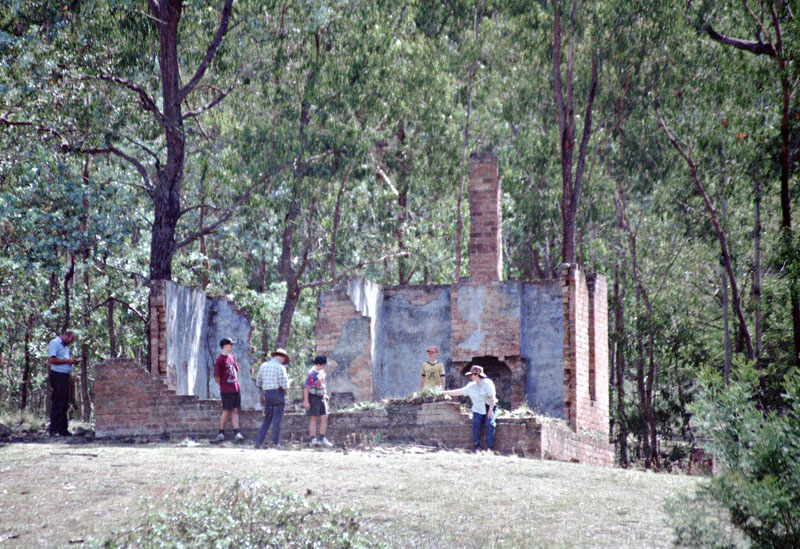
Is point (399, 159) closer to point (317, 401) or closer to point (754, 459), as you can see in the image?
point (317, 401)

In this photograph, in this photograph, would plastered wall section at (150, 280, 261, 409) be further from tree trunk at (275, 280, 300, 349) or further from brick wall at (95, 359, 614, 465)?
tree trunk at (275, 280, 300, 349)

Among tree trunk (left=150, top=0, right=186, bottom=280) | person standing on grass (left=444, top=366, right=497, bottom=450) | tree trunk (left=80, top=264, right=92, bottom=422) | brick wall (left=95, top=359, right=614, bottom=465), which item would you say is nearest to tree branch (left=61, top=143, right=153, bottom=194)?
tree trunk (left=150, top=0, right=186, bottom=280)

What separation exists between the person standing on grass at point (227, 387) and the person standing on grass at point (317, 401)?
120cm

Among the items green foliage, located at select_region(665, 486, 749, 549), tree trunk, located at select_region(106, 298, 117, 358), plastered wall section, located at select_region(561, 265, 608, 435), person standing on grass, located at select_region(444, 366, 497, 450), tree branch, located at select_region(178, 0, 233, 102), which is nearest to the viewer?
green foliage, located at select_region(665, 486, 749, 549)

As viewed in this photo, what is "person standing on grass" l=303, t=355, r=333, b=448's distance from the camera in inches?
619

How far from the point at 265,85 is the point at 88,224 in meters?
5.04

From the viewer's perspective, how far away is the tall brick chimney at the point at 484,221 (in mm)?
19875

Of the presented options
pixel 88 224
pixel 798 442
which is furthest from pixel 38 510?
pixel 88 224

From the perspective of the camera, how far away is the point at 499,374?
20.0 m

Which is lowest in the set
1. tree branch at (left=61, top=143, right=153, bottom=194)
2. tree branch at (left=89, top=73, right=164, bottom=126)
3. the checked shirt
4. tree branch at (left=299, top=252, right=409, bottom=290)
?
the checked shirt

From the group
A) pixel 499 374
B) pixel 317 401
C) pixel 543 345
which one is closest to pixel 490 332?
pixel 499 374

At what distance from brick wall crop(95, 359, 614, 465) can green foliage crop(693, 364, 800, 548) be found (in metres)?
6.95

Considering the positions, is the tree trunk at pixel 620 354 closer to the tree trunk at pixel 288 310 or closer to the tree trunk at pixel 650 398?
the tree trunk at pixel 650 398

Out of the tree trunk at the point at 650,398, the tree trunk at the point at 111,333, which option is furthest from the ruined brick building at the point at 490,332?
the tree trunk at the point at 650,398
